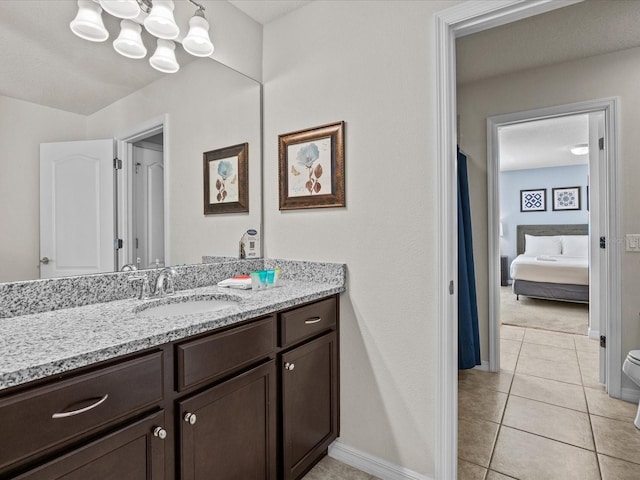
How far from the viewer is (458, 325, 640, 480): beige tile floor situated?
1755mm

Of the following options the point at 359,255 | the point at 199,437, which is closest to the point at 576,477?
the point at 359,255

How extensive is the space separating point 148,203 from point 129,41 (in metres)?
0.73

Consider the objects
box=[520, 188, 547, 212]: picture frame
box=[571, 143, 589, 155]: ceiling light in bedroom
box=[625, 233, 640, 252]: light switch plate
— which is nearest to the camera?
box=[625, 233, 640, 252]: light switch plate

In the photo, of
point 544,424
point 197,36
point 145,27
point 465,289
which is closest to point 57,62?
point 145,27

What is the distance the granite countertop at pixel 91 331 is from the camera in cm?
79

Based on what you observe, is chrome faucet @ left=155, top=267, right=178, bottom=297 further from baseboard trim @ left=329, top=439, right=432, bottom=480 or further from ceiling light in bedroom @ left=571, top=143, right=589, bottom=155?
ceiling light in bedroom @ left=571, top=143, right=589, bottom=155

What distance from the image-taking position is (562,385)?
2.67 m

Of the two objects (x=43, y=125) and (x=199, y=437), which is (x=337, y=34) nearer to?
(x=43, y=125)

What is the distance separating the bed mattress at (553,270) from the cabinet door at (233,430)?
5293 mm

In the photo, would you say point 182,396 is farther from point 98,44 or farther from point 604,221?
point 604,221

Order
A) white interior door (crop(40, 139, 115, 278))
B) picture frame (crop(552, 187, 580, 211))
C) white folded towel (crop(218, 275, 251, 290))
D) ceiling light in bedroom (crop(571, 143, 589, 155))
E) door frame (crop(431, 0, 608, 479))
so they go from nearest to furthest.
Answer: white interior door (crop(40, 139, 115, 278)), door frame (crop(431, 0, 608, 479)), white folded towel (crop(218, 275, 251, 290)), ceiling light in bedroom (crop(571, 143, 589, 155)), picture frame (crop(552, 187, 580, 211))

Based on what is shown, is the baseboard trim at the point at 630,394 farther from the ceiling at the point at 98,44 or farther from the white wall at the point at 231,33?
the white wall at the point at 231,33

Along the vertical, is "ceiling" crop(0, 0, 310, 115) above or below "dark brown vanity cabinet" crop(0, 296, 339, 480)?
above

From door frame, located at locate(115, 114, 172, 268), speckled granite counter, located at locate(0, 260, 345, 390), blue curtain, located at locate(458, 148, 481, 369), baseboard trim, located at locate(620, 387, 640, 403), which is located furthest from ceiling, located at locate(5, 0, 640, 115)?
baseboard trim, located at locate(620, 387, 640, 403)
